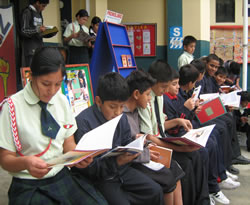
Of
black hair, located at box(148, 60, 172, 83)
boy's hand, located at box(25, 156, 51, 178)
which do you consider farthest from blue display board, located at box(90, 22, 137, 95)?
boy's hand, located at box(25, 156, 51, 178)

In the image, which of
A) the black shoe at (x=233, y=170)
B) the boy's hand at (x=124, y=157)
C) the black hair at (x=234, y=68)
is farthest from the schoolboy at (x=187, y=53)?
the boy's hand at (x=124, y=157)

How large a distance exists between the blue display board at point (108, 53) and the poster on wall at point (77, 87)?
1.83 ft

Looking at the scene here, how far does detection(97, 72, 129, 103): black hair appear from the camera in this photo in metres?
1.83

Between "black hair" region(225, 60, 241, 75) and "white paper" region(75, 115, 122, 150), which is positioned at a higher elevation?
"black hair" region(225, 60, 241, 75)

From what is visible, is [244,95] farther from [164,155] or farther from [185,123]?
[164,155]

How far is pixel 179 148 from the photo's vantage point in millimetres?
2379

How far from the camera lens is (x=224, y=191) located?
3.10 m

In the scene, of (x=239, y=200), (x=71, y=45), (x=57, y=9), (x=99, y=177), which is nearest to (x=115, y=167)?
(x=99, y=177)

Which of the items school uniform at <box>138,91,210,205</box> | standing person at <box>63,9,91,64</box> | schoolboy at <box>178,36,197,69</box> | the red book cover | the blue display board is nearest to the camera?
school uniform at <box>138,91,210,205</box>

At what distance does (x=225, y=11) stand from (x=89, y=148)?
Result: 8441mm

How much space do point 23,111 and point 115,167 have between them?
0.56 meters

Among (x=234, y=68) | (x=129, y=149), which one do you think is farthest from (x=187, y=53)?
(x=129, y=149)

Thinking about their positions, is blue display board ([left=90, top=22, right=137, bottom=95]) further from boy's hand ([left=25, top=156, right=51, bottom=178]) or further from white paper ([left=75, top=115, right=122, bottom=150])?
boy's hand ([left=25, top=156, right=51, bottom=178])

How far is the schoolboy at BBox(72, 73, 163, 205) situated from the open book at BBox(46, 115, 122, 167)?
33 cm
